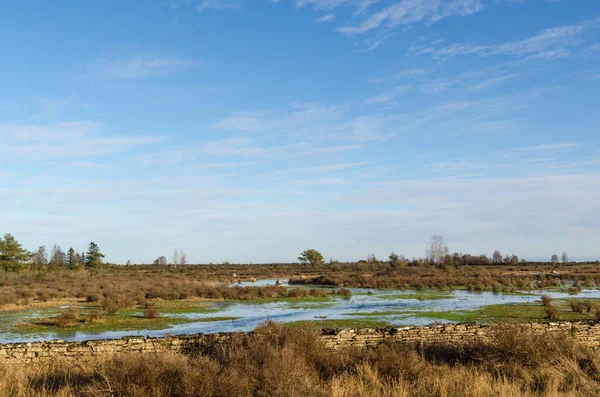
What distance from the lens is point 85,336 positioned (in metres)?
23.7

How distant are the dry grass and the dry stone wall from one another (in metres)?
1.41

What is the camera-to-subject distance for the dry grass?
31.1 ft

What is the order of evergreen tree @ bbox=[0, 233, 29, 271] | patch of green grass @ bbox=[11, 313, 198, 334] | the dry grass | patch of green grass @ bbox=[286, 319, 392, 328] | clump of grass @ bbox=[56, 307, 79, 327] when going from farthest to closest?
evergreen tree @ bbox=[0, 233, 29, 271], clump of grass @ bbox=[56, 307, 79, 327], patch of green grass @ bbox=[11, 313, 198, 334], patch of green grass @ bbox=[286, 319, 392, 328], the dry grass

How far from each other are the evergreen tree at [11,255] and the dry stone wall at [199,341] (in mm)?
55769

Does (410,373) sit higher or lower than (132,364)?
lower

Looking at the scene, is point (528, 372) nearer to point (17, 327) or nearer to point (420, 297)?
point (17, 327)

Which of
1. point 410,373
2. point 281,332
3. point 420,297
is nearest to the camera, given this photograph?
point 410,373

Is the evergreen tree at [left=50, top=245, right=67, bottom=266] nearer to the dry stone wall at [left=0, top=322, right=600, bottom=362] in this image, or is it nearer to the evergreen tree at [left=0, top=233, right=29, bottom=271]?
the evergreen tree at [left=0, top=233, right=29, bottom=271]

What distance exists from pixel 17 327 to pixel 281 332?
18140mm

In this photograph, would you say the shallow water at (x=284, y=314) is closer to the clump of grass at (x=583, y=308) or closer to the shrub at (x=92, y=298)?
the clump of grass at (x=583, y=308)

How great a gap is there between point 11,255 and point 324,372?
65.7 meters

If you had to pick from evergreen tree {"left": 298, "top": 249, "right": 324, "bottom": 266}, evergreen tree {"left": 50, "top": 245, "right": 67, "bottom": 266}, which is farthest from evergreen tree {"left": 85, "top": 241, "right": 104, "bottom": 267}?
evergreen tree {"left": 298, "top": 249, "right": 324, "bottom": 266}

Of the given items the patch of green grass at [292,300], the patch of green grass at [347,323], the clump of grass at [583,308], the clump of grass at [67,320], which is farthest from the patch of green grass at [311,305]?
the clump of grass at [583,308]

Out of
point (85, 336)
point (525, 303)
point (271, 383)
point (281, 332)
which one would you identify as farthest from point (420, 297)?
point (271, 383)
